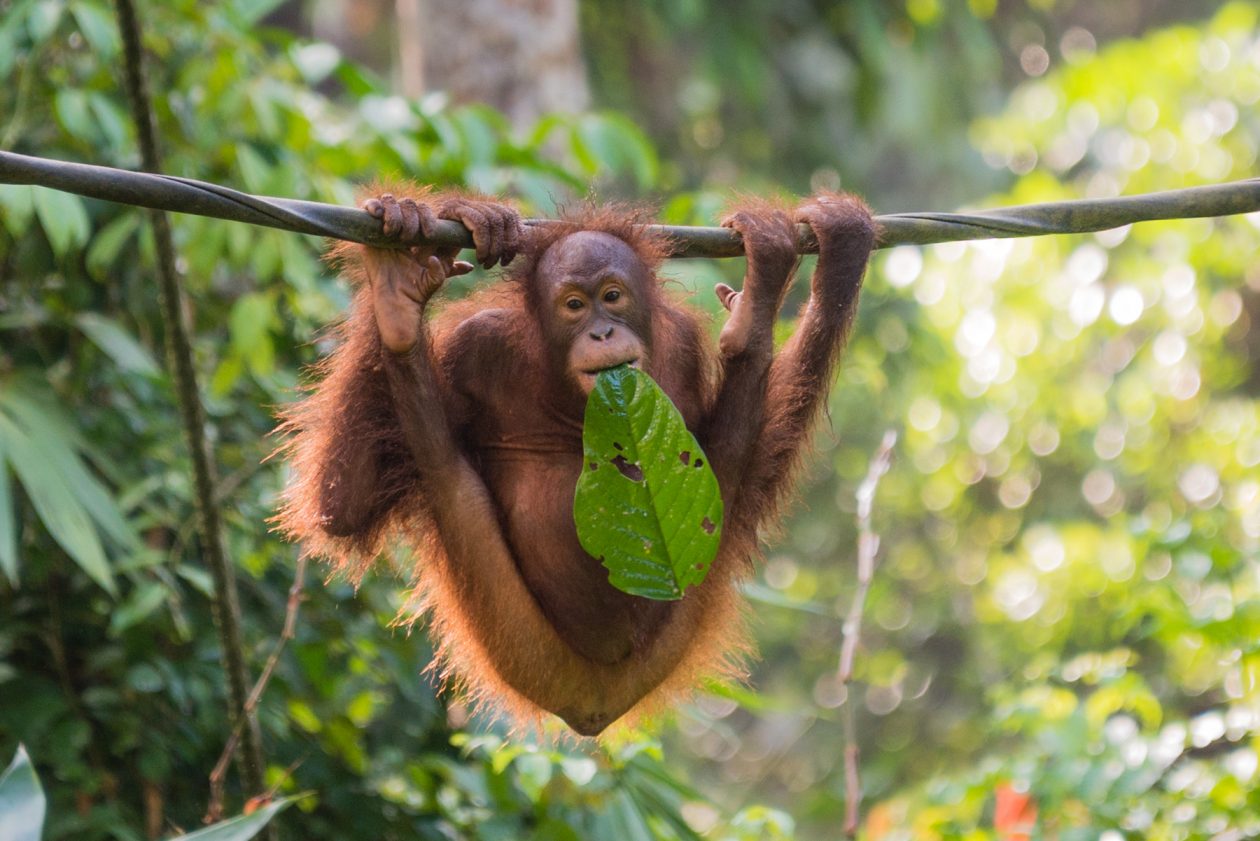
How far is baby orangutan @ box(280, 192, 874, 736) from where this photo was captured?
288 cm

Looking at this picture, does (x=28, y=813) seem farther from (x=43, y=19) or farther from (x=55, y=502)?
(x=43, y=19)

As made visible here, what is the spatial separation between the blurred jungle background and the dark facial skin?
60 cm

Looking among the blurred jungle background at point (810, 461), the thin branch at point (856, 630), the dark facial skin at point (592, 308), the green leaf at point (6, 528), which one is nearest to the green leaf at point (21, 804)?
the green leaf at point (6, 528)

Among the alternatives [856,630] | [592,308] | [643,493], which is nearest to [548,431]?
[592,308]

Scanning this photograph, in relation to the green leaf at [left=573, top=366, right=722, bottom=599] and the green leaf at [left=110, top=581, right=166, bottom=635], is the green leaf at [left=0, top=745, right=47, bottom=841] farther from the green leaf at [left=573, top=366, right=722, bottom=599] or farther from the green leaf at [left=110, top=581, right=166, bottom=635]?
the green leaf at [left=573, top=366, right=722, bottom=599]

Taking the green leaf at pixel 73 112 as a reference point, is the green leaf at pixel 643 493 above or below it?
below

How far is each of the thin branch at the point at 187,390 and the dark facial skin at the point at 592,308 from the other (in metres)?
0.84

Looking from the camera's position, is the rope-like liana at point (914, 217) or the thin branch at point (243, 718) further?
the thin branch at point (243, 718)

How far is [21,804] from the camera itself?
8.68ft

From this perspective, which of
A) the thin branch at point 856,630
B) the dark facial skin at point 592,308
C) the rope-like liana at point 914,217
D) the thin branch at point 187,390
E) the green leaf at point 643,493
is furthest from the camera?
the thin branch at point 856,630

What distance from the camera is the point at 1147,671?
834 cm

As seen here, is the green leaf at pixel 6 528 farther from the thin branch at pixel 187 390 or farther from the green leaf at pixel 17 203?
the green leaf at pixel 17 203

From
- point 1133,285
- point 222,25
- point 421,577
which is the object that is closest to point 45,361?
point 222,25

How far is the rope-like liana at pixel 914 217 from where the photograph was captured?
2.17 metres
